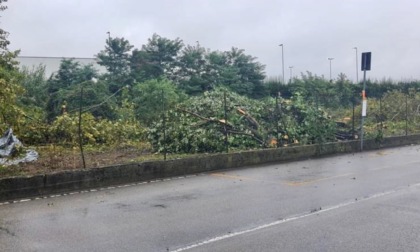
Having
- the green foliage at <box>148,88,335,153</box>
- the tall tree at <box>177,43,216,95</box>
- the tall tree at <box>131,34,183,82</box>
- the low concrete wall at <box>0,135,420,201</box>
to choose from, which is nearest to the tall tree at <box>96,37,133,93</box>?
the tall tree at <box>131,34,183,82</box>

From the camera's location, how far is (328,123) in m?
17.8

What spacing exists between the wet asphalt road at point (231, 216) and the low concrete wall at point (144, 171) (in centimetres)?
46

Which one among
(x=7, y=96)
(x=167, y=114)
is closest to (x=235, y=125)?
(x=167, y=114)

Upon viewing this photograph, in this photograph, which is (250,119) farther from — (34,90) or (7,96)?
(34,90)

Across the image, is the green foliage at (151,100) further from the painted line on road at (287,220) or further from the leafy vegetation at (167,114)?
the painted line on road at (287,220)

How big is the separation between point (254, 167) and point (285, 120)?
13.3 feet

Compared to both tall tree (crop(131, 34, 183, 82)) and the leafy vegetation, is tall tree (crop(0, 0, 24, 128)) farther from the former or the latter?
tall tree (crop(131, 34, 183, 82))

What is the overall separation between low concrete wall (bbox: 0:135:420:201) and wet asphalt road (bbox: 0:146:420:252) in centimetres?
46

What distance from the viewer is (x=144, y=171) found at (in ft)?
38.4

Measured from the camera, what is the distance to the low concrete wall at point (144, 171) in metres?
9.67

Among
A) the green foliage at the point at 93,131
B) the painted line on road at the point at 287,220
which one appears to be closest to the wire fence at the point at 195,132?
the green foliage at the point at 93,131

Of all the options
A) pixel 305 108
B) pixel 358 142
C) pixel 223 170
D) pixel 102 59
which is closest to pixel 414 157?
pixel 358 142

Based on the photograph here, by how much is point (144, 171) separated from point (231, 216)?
15.3ft

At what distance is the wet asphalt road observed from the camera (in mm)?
6066
